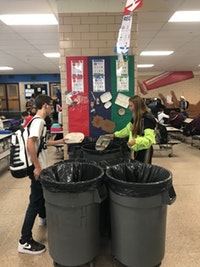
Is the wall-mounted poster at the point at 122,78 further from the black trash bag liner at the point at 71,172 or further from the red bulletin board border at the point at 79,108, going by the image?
the black trash bag liner at the point at 71,172

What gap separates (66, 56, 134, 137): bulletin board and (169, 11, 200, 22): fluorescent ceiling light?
1563 mm

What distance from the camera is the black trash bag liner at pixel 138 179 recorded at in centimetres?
171

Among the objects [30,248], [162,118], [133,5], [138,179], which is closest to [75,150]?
[138,179]

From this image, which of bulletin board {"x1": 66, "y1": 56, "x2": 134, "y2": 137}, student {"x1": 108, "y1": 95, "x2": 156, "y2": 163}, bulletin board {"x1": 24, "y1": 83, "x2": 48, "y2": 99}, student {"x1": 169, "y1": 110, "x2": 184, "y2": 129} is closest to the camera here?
student {"x1": 108, "y1": 95, "x2": 156, "y2": 163}

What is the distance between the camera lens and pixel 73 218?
181 centimetres

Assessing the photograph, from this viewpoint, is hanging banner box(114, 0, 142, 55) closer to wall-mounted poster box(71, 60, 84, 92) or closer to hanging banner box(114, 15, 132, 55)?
hanging banner box(114, 15, 132, 55)

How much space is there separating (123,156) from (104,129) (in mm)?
1047

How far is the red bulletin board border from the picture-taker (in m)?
3.56

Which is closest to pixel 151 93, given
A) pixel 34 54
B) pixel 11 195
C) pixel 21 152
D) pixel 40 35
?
pixel 34 54

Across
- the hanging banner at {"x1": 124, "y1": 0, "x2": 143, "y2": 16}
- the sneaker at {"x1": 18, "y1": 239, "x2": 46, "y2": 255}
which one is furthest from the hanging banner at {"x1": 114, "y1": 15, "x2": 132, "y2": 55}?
the sneaker at {"x1": 18, "y1": 239, "x2": 46, "y2": 255}

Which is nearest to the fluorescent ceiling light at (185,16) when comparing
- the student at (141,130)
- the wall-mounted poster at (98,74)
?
the wall-mounted poster at (98,74)

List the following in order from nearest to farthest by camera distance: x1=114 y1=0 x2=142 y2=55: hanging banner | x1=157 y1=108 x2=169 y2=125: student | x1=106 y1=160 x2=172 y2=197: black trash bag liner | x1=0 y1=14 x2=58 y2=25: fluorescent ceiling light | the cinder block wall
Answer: x1=106 y1=160 x2=172 y2=197: black trash bag liner, x1=114 y1=0 x2=142 y2=55: hanging banner, the cinder block wall, x1=0 y1=14 x2=58 y2=25: fluorescent ceiling light, x1=157 y1=108 x2=169 y2=125: student

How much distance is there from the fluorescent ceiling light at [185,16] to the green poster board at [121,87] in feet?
5.05

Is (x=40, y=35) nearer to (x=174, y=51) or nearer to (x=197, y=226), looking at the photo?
(x=174, y=51)
